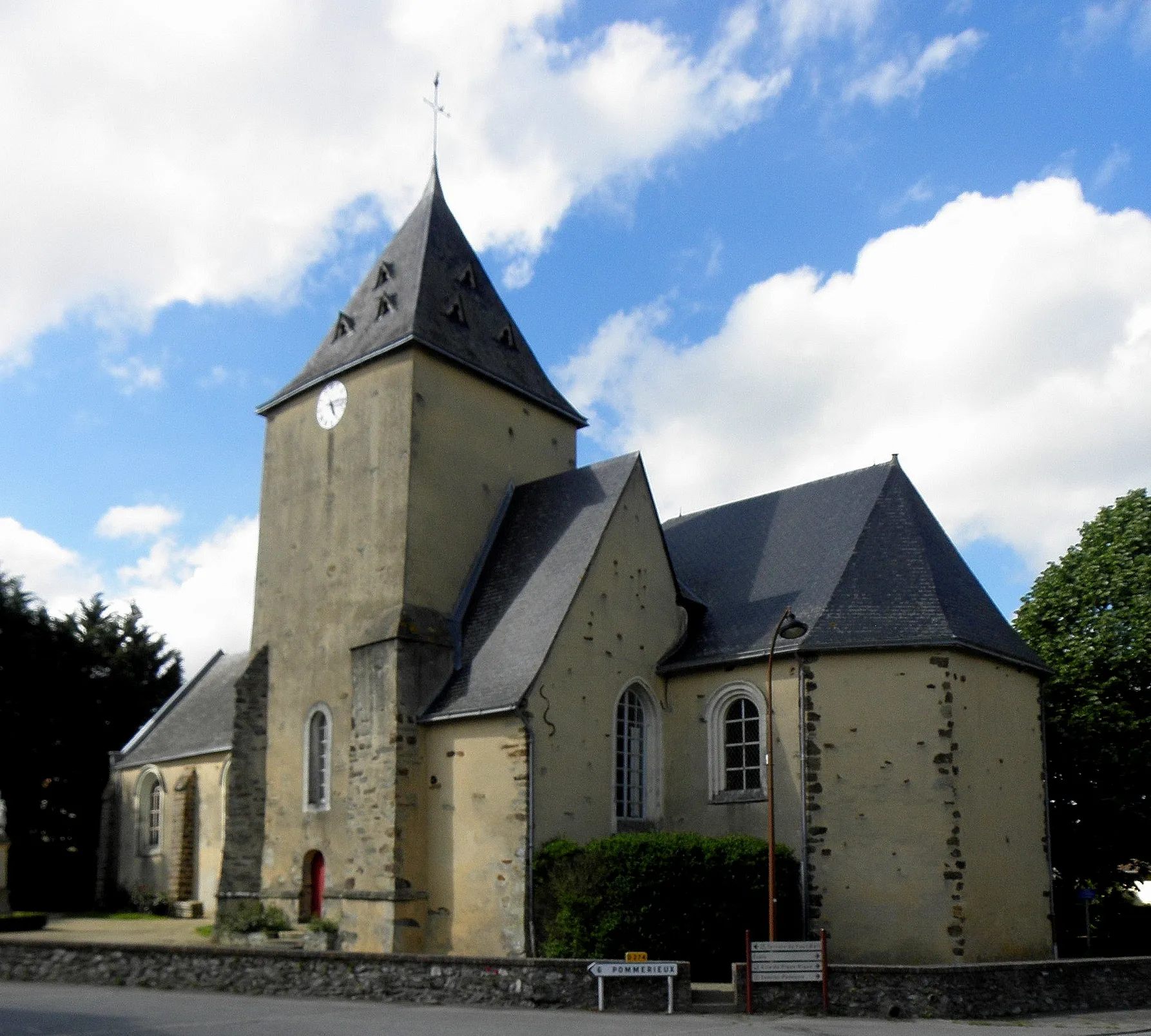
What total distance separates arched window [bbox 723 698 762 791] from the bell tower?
492cm

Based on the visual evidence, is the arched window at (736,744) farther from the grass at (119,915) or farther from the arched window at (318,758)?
the grass at (119,915)

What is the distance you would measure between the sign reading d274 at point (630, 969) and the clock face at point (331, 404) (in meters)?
13.0

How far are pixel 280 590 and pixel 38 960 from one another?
8797 mm

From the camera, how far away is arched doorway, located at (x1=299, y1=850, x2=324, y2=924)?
20750 mm

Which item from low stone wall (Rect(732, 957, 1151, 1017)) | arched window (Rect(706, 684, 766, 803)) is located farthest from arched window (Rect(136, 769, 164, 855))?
low stone wall (Rect(732, 957, 1151, 1017))

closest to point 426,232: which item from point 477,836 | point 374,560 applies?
point 374,560

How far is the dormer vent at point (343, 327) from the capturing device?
24.2 meters

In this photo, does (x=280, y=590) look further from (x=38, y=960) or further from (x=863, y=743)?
(x=863, y=743)

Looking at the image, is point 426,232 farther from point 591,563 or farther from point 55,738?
point 55,738

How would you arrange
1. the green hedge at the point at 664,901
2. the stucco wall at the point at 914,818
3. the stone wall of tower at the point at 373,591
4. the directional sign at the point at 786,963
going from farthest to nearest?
the stone wall of tower at the point at 373,591
the stucco wall at the point at 914,818
the green hedge at the point at 664,901
the directional sign at the point at 786,963

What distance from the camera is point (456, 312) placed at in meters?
23.5

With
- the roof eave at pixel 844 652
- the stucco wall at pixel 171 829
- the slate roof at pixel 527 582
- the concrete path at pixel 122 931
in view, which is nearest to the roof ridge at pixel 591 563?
the slate roof at pixel 527 582

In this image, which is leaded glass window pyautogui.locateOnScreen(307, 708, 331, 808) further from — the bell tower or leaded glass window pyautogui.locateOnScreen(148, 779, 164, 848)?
leaded glass window pyautogui.locateOnScreen(148, 779, 164, 848)

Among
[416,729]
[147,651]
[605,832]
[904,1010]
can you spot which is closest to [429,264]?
[416,729]
